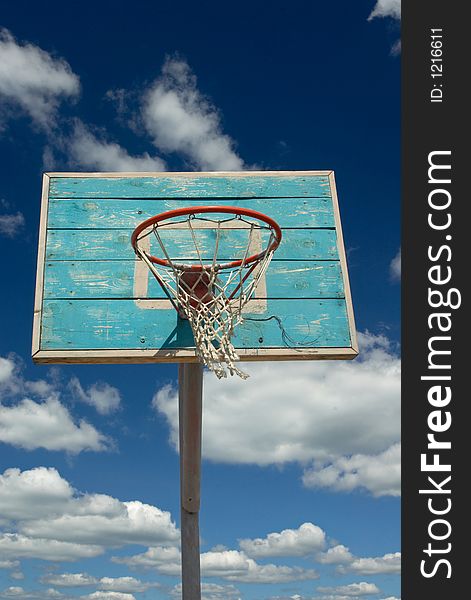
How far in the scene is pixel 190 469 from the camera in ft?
21.5

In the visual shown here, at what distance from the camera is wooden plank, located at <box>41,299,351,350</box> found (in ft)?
16.6

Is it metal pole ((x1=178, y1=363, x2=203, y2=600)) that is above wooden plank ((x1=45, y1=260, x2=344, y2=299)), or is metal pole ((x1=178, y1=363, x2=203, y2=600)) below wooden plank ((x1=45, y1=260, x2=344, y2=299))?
below

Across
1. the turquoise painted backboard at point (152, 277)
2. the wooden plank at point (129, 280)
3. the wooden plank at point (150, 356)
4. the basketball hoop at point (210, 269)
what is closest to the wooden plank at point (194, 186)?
the turquoise painted backboard at point (152, 277)

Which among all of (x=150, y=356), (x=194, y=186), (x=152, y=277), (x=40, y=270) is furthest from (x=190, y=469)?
(x=194, y=186)

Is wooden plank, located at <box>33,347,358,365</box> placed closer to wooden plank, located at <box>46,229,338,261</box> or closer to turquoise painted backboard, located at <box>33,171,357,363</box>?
turquoise painted backboard, located at <box>33,171,357,363</box>

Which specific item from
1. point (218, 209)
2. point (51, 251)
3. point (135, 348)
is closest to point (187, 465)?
point (135, 348)

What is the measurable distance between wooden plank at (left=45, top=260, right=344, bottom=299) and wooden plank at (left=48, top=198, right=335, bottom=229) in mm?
398

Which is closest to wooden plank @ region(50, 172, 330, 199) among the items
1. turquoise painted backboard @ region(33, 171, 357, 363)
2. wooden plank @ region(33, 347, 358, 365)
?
turquoise painted backboard @ region(33, 171, 357, 363)

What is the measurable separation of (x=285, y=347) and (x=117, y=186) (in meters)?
2.09

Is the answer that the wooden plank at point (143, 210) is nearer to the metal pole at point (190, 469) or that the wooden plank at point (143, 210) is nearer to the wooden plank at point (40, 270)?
the wooden plank at point (40, 270)

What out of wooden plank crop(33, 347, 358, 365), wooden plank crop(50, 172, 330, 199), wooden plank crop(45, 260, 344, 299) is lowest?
wooden plank crop(33, 347, 358, 365)

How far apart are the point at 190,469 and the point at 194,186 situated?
8.88 ft

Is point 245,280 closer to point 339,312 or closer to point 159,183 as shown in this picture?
point 339,312

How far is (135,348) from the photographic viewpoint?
5031 millimetres
